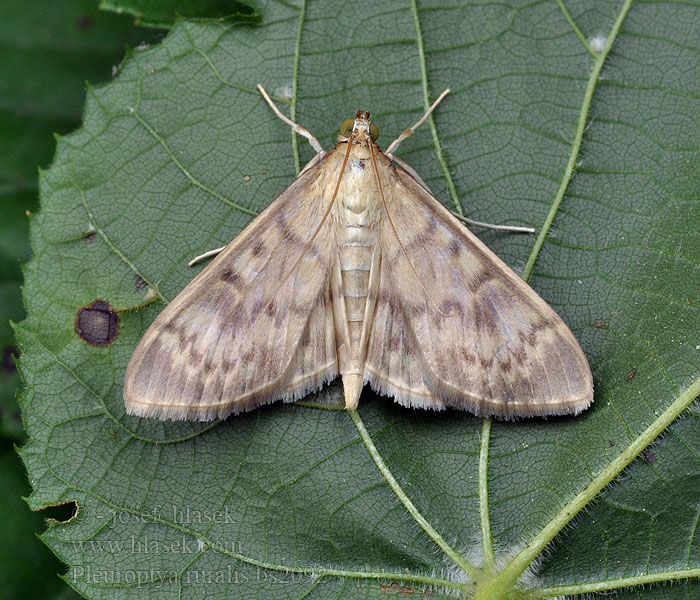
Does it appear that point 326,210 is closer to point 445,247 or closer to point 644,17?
point 445,247

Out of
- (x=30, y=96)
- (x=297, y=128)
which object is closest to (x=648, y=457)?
(x=297, y=128)

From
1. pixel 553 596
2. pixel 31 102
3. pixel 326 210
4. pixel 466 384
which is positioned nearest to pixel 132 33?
pixel 31 102

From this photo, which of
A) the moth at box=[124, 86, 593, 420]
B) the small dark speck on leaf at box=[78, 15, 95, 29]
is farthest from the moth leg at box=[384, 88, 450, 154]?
the small dark speck on leaf at box=[78, 15, 95, 29]

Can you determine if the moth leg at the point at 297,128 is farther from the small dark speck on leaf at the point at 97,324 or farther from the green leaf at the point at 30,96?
the small dark speck on leaf at the point at 97,324

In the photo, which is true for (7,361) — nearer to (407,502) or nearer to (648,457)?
(407,502)

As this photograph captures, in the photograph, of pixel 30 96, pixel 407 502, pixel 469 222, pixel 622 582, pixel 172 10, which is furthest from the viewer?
pixel 30 96

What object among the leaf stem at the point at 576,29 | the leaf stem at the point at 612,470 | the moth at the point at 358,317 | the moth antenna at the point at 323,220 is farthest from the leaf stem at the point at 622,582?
the leaf stem at the point at 576,29
